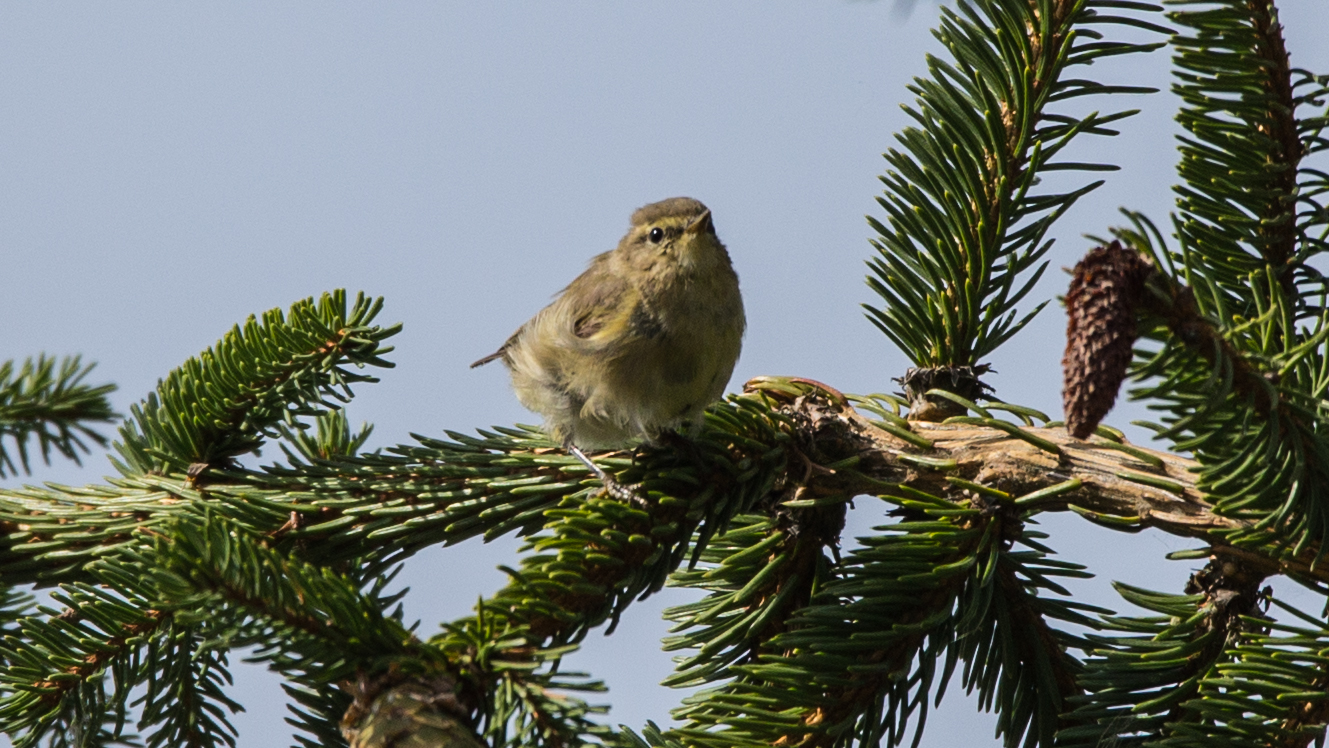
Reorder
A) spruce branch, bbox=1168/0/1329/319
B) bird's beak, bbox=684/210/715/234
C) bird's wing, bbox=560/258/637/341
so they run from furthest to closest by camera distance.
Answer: bird's beak, bbox=684/210/715/234, bird's wing, bbox=560/258/637/341, spruce branch, bbox=1168/0/1329/319

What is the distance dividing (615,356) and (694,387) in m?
0.29

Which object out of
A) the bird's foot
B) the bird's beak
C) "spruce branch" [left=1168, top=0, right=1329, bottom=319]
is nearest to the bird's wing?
the bird's beak

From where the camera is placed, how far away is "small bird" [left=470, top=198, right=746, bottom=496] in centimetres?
326

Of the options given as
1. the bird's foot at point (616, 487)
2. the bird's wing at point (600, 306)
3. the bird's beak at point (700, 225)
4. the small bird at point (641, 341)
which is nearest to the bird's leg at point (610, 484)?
the bird's foot at point (616, 487)

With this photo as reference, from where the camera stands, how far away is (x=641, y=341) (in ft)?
11.1

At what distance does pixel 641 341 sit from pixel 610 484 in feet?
3.81

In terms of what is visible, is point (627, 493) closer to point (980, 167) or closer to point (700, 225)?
point (980, 167)

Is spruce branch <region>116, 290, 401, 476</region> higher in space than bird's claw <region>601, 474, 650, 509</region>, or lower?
higher

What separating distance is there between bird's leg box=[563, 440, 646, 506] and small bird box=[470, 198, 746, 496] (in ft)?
0.91

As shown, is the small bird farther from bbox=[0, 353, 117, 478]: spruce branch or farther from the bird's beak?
bbox=[0, 353, 117, 478]: spruce branch

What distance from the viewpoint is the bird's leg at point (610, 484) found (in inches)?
83.7

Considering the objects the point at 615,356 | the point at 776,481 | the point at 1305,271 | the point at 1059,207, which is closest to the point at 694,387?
the point at 615,356

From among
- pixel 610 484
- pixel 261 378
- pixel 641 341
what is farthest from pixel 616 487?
pixel 641 341

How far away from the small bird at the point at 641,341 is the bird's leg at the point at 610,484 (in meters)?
0.28
